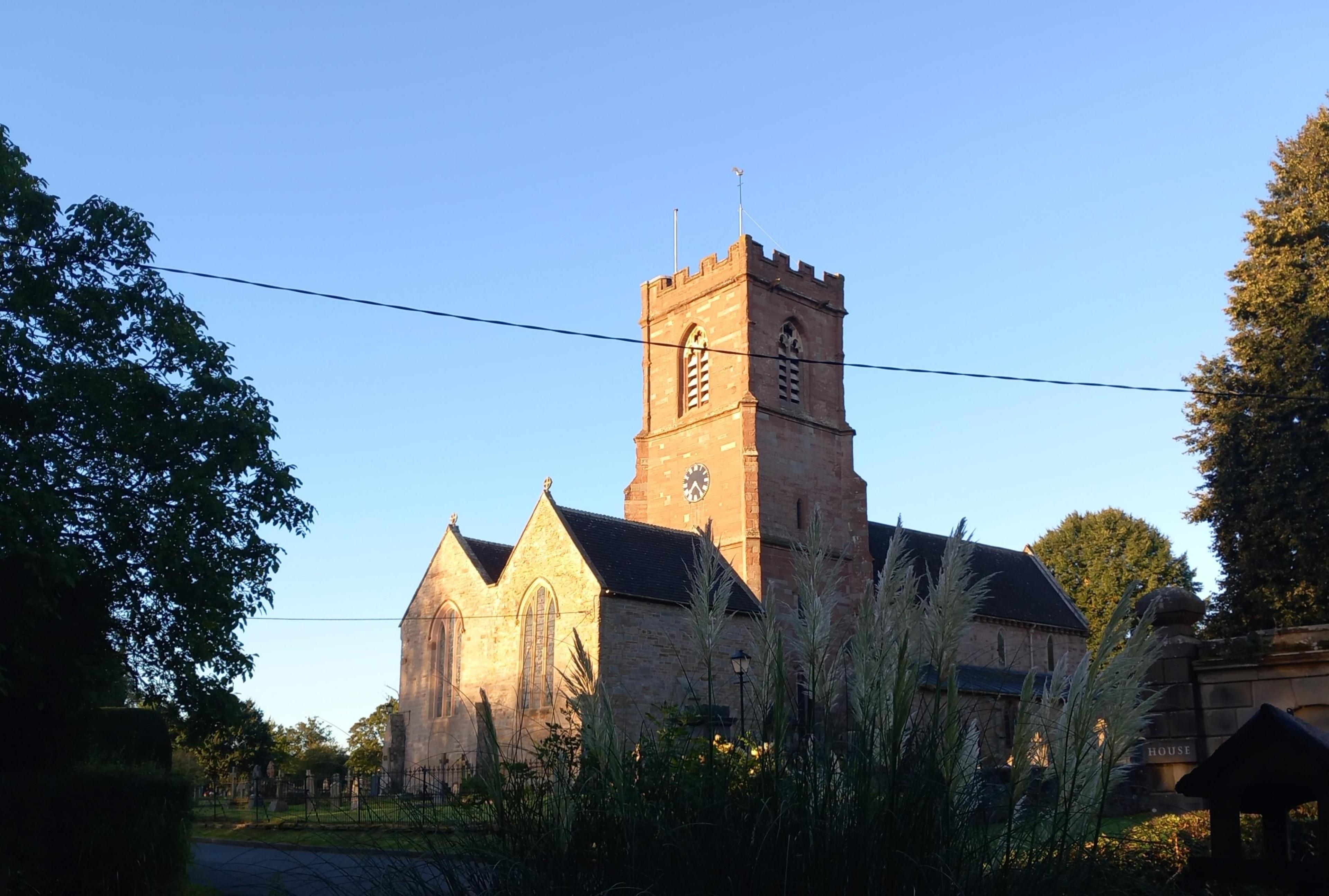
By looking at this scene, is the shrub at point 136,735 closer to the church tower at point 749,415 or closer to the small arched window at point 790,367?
the church tower at point 749,415

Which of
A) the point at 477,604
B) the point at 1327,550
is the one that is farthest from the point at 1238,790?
the point at 477,604

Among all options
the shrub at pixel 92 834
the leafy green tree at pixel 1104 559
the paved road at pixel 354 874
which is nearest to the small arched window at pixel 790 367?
the leafy green tree at pixel 1104 559

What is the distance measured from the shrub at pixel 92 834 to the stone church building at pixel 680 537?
18231 millimetres

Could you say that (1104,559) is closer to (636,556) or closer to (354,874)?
(636,556)

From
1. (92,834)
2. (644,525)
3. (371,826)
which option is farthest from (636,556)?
(371,826)

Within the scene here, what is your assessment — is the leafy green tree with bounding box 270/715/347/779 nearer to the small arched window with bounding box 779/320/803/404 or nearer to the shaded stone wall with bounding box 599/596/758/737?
the shaded stone wall with bounding box 599/596/758/737

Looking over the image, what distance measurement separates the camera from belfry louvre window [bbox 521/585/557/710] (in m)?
33.7

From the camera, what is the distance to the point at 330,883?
4742 mm

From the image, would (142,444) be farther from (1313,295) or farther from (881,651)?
(1313,295)

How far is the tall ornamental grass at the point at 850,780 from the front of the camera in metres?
4.11

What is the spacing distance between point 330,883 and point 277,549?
47.2 feet

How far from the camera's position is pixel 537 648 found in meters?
34.6

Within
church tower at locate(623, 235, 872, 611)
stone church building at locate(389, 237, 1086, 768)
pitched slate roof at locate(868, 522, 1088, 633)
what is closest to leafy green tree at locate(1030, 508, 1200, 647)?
pitched slate roof at locate(868, 522, 1088, 633)

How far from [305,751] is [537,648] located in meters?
18.4
